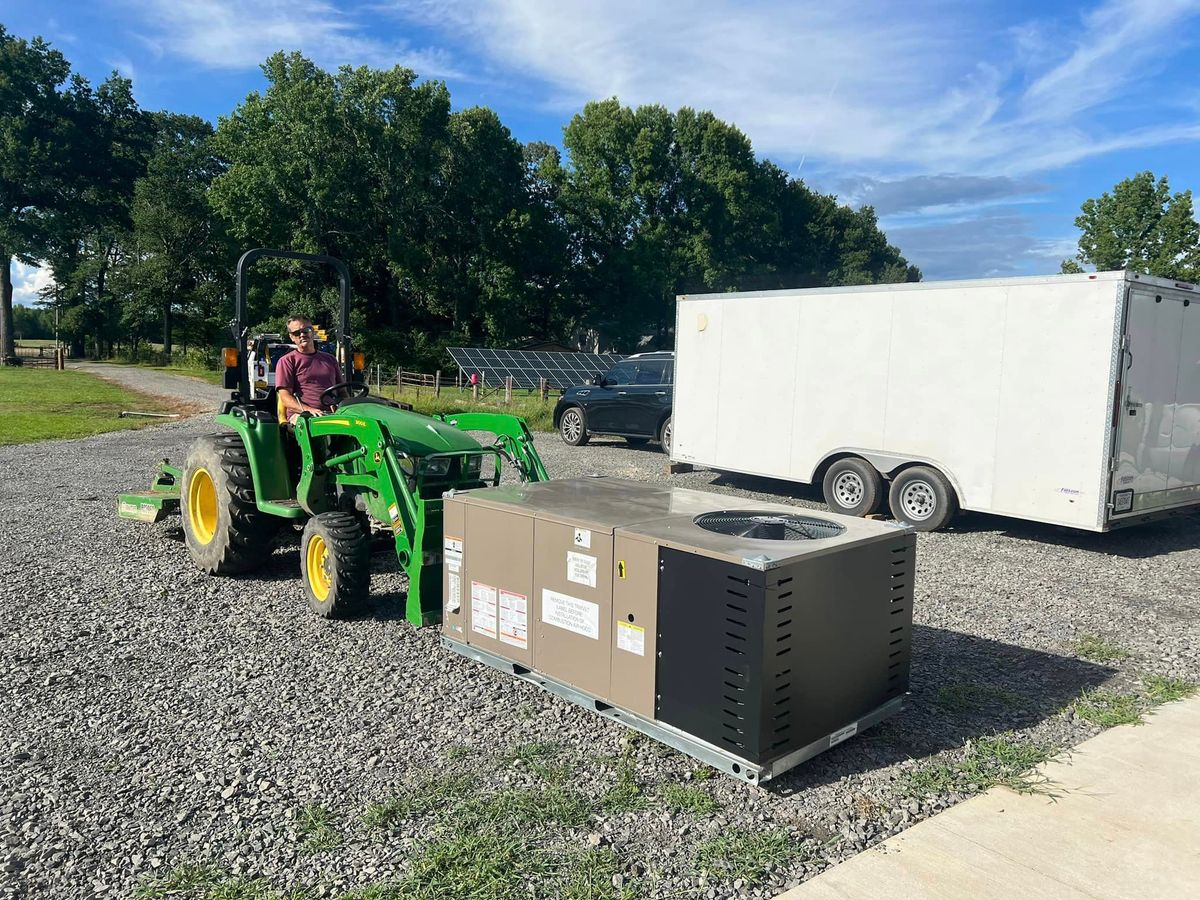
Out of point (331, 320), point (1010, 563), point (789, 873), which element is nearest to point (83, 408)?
point (331, 320)

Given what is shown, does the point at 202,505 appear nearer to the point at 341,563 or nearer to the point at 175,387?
the point at 341,563

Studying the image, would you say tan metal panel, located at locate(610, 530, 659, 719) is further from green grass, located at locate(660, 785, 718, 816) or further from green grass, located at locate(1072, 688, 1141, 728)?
green grass, located at locate(1072, 688, 1141, 728)

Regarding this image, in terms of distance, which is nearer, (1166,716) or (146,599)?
(1166,716)

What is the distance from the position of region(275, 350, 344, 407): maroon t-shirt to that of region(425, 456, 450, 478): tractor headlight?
1.20m

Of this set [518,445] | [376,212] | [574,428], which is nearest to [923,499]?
[518,445]

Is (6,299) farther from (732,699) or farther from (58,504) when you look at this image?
(732,699)

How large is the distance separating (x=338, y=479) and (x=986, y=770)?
4433 mm

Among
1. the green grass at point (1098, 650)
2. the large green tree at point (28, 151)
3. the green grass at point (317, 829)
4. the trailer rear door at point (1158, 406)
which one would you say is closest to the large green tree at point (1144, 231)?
the trailer rear door at point (1158, 406)

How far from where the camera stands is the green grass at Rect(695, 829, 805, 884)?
313cm

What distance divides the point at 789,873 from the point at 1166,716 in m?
2.87

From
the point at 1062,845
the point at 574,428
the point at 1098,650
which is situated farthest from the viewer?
the point at 574,428

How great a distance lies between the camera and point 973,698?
4.88 metres

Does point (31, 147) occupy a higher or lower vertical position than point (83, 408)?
higher

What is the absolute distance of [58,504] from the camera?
32.4 ft
